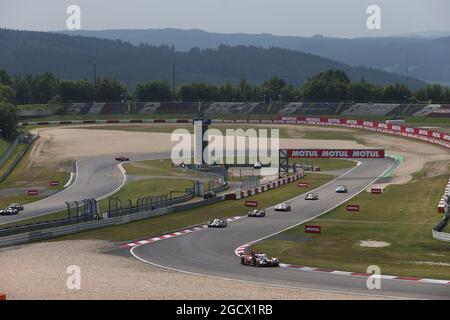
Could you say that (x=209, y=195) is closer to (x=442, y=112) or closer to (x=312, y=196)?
(x=312, y=196)

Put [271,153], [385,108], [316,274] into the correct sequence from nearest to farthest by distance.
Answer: [316,274]
[271,153]
[385,108]

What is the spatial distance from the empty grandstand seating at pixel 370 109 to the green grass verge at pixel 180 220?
111m

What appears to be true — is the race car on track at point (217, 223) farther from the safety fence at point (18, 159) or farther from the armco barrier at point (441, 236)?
the safety fence at point (18, 159)

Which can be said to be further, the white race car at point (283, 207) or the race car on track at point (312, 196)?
the race car on track at point (312, 196)

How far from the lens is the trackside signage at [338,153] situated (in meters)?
102

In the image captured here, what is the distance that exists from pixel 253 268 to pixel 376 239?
1342cm

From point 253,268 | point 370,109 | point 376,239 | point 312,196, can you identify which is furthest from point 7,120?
point 253,268

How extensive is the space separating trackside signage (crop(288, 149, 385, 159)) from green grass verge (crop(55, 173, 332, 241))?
18072mm

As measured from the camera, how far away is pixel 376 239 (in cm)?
5069

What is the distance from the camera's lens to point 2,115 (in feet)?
447

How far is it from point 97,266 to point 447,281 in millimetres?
17222

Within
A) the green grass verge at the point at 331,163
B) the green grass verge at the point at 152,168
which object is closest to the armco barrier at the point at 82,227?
the green grass verge at the point at 152,168

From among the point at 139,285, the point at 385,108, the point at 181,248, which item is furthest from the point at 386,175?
the point at 385,108
